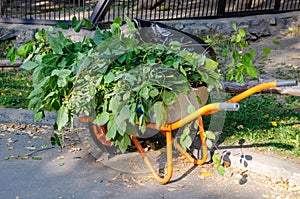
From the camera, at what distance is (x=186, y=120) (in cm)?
445

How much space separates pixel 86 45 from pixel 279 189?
7.02 feet

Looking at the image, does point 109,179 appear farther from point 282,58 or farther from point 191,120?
point 282,58

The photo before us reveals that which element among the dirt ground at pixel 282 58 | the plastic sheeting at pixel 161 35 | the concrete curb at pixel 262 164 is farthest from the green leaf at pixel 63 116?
the dirt ground at pixel 282 58

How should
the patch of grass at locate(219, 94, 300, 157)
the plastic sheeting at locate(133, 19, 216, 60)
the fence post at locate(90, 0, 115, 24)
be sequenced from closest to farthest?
the patch of grass at locate(219, 94, 300, 157) < the plastic sheeting at locate(133, 19, 216, 60) < the fence post at locate(90, 0, 115, 24)

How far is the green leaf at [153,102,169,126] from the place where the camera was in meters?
4.33

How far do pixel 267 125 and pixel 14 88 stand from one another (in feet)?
12.4

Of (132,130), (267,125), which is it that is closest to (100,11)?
(267,125)

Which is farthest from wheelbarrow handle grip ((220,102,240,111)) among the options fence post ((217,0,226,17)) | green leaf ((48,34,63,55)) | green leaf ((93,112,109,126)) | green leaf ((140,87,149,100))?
fence post ((217,0,226,17))

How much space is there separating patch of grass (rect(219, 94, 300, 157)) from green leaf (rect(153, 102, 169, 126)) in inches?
46.2

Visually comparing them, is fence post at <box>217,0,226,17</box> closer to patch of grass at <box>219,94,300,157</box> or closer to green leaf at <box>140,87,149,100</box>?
patch of grass at <box>219,94,300,157</box>

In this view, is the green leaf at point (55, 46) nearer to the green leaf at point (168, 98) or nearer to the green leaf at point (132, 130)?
the green leaf at point (132, 130)

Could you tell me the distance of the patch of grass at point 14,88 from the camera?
22.8 ft

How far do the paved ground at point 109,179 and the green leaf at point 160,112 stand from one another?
0.64 m

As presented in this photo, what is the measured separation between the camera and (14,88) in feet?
25.2
